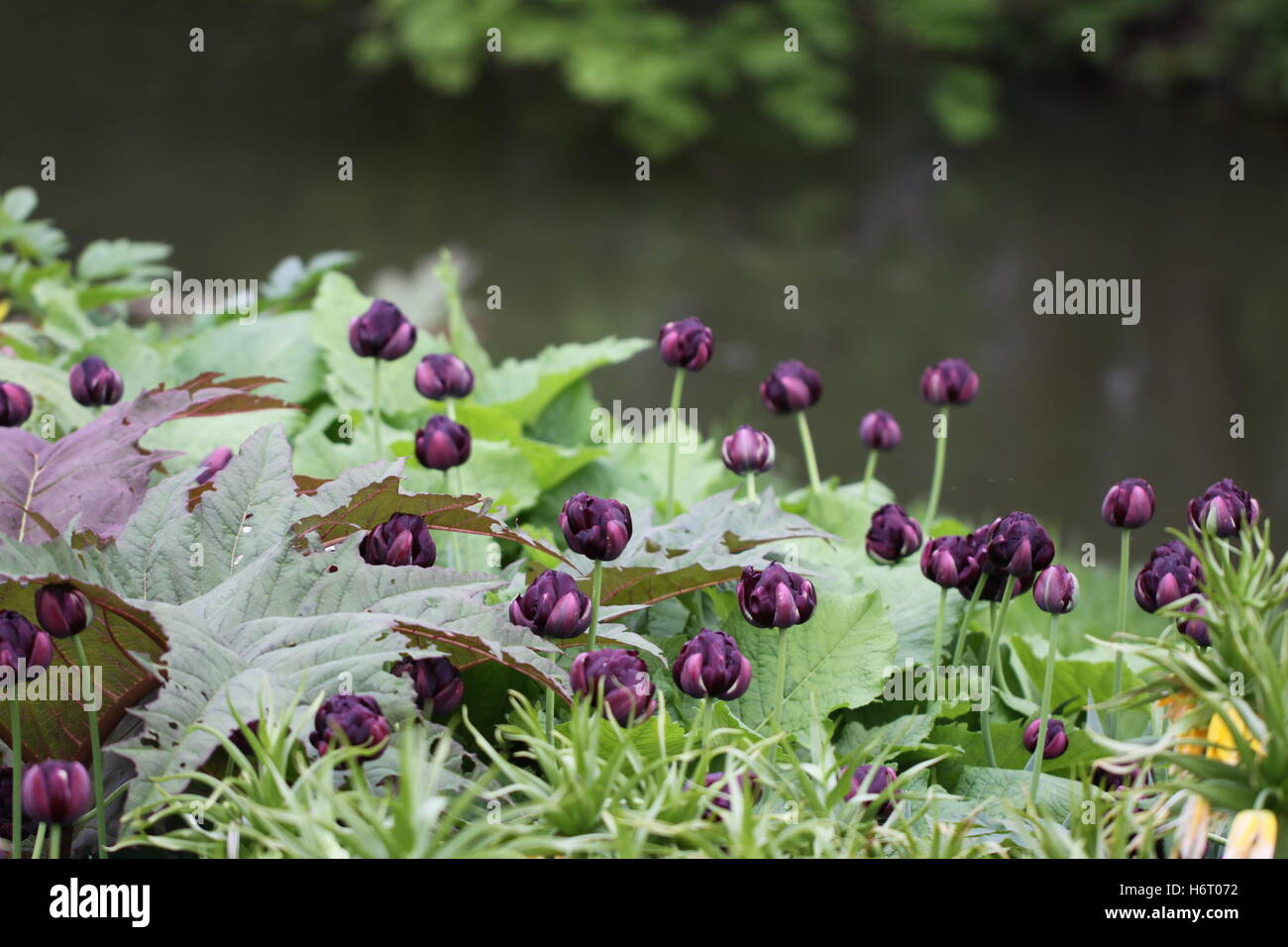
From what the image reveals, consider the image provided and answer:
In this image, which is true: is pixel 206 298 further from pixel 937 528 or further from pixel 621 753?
pixel 621 753

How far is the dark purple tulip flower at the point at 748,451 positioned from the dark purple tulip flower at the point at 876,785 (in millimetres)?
588

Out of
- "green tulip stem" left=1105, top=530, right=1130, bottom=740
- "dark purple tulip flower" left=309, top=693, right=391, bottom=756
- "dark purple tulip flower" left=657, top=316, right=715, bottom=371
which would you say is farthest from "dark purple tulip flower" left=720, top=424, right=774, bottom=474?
"dark purple tulip flower" left=309, top=693, right=391, bottom=756

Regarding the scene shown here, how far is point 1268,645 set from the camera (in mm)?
914

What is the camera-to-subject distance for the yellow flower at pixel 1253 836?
0.85 m

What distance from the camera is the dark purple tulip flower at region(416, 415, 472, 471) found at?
1485 mm

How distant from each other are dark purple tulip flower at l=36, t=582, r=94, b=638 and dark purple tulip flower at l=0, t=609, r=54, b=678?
0.03 feet

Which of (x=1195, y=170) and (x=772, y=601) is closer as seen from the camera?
(x=772, y=601)

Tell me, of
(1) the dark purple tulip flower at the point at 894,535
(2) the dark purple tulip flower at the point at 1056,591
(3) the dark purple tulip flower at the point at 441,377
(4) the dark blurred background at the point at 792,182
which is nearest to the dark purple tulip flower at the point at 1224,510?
(2) the dark purple tulip flower at the point at 1056,591

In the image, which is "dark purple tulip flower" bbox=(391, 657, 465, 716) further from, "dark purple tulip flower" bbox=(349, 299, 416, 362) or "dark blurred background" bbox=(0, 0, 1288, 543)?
"dark blurred background" bbox=(0, 0, 1288, 543)

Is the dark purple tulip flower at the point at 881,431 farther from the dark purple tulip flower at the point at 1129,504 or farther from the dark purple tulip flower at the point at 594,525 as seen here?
the dark purple tulip flower at the point at 594,525

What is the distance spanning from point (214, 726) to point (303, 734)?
0.06 metres
